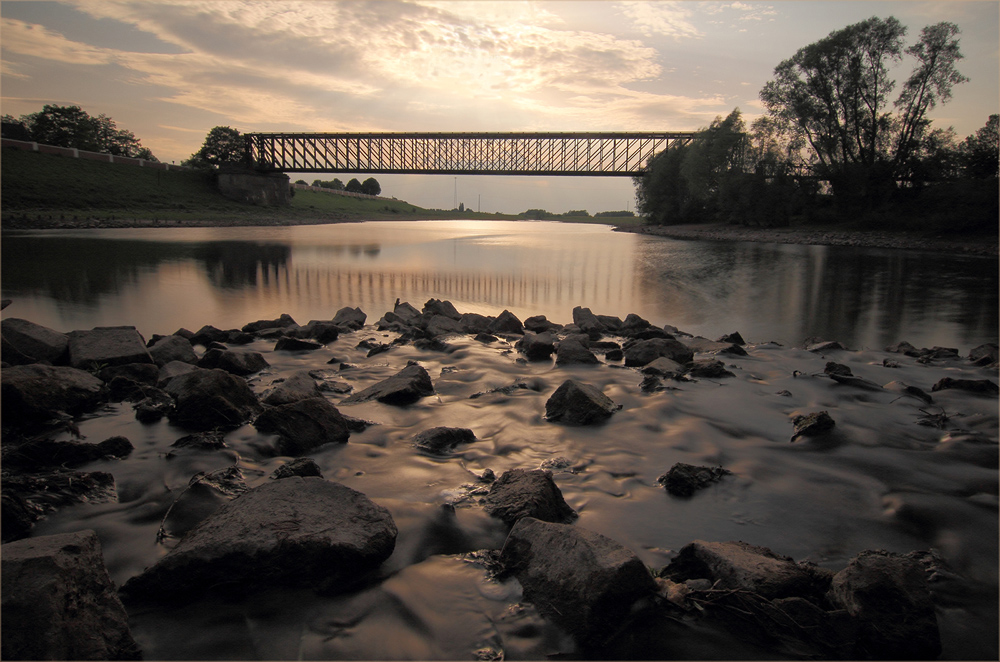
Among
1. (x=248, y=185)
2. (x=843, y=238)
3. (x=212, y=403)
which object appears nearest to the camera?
(x=212, y=403)

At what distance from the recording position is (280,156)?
318ft

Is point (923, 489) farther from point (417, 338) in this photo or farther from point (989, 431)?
point (417, 338)

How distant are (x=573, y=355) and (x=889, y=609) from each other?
5.76 m

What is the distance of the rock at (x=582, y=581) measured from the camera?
105 inches

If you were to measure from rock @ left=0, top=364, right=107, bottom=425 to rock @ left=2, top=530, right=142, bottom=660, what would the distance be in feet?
11.9

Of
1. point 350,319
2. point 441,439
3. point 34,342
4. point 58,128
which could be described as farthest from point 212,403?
point 58,128

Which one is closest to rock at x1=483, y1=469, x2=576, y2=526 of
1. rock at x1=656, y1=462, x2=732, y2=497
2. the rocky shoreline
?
the rocky shoreline

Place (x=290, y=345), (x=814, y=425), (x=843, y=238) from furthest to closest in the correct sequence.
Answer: (x=843, y=238) → (x=290, y=345) → (x=814, y=425)

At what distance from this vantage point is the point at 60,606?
2277mm

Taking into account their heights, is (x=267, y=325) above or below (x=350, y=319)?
below

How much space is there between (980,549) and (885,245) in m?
52.9

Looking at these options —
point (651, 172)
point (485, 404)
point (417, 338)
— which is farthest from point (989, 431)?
point (651, 172)

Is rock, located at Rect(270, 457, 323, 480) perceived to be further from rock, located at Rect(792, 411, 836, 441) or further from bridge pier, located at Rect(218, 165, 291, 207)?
bridge pier, located at Rect(218, 165, 291, 207)

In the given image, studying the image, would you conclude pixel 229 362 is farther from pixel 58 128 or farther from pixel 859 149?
pixel 58 128
